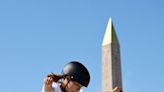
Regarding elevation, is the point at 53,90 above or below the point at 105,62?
below

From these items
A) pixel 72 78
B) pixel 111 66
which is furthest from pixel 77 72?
pixel 111 66

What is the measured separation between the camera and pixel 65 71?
3.43m

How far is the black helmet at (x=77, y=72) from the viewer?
340cm

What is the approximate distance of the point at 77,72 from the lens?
11.2 ft

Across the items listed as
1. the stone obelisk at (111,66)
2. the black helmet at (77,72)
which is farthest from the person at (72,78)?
the stone obelisk at (111,66)

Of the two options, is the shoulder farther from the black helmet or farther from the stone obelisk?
the stone obelisk

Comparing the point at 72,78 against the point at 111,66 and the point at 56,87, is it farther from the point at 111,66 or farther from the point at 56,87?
the point at 111,66

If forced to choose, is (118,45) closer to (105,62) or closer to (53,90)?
(105,62)

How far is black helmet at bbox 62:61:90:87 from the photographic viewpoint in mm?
3404

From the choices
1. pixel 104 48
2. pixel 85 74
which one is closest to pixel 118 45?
pixel 104 48

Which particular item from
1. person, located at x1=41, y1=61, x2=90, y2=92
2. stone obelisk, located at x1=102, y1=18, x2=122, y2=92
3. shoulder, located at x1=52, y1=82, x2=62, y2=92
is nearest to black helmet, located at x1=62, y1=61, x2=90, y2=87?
person, located at x1=41, y1=61, x2=90, y2=92

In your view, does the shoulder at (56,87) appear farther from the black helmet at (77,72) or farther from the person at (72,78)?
the black helmet at (77,72)

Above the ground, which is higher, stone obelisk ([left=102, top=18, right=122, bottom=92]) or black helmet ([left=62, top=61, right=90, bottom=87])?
stone obelisk ([left=102, top=18, right=122, bottom=92])

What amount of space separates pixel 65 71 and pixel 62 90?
13 cm
